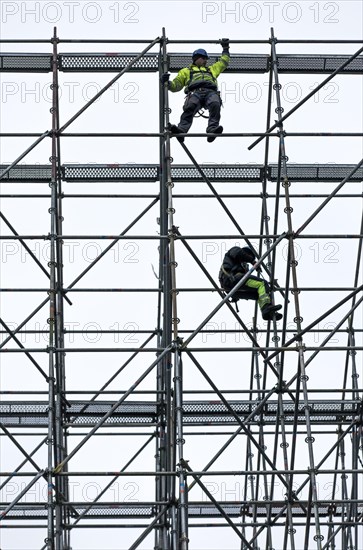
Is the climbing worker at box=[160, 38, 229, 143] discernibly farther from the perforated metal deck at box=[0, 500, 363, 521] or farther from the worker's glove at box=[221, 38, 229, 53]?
the perforated metal deck at box=[0, 500, 363, 521]

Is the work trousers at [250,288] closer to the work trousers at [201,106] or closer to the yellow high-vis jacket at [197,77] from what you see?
the work trousers at [201,106]

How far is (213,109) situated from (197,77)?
59 centimetres

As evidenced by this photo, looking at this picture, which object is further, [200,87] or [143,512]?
[143,512]

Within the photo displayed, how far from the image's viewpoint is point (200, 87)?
912 inches

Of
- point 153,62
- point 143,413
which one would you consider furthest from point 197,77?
point 143,413

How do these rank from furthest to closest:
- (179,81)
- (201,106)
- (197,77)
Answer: (179,81) < (197,77) < (201,106)

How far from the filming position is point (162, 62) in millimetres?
24016

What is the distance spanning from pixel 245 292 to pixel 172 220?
1.65 m

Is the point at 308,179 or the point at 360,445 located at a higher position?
the point at 308,179

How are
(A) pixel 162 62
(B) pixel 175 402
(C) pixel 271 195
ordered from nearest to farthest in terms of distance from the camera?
1. (B) pixel 175 402
2. (A) pixel 162 62
3. (C) pixel 271 195

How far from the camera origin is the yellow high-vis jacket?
23.2 m

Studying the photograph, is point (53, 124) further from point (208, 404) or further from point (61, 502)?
point (61, 502)

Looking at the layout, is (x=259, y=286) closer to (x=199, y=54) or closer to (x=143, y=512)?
(x=199, y=54)

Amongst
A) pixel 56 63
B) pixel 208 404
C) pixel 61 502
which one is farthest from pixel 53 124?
pixel 61 502
